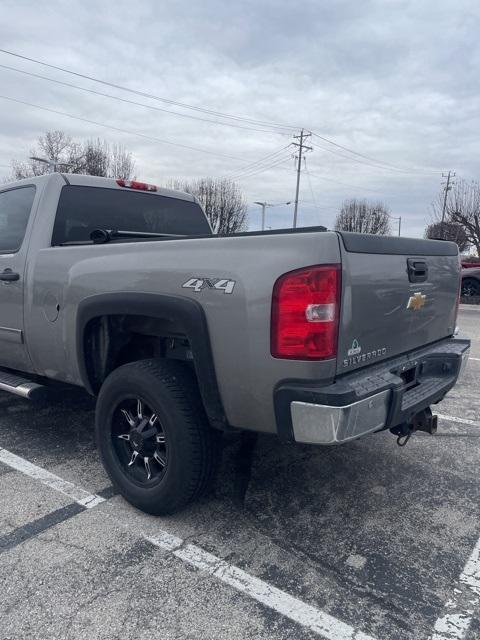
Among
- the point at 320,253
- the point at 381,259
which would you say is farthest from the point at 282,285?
the point at 381,259

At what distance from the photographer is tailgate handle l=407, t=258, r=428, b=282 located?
2812 mm

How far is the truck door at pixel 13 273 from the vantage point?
3.67m

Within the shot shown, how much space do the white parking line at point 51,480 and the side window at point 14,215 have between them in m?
1.53

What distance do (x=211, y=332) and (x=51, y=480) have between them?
170cm

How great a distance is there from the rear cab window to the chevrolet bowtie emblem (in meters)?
1.80

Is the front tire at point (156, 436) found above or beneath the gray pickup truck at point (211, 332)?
beneath

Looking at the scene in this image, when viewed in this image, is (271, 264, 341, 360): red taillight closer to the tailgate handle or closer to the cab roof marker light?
the tailgate handle

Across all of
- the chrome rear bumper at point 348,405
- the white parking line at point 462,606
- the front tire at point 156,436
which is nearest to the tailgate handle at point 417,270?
the chrome rear bumper at point 348,405

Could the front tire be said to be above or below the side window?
below

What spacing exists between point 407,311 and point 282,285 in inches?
37.8

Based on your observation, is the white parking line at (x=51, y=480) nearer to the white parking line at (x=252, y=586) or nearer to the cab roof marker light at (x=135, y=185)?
the white parking line at (x=252, y=586)

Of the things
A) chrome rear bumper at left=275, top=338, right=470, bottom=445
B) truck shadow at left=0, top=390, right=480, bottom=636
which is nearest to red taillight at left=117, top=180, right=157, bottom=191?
truck shadow at left=0, top=390, right=480, bottom=636

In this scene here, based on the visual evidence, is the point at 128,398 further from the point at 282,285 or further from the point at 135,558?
the point at 282,285

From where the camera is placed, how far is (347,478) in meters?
3.45
